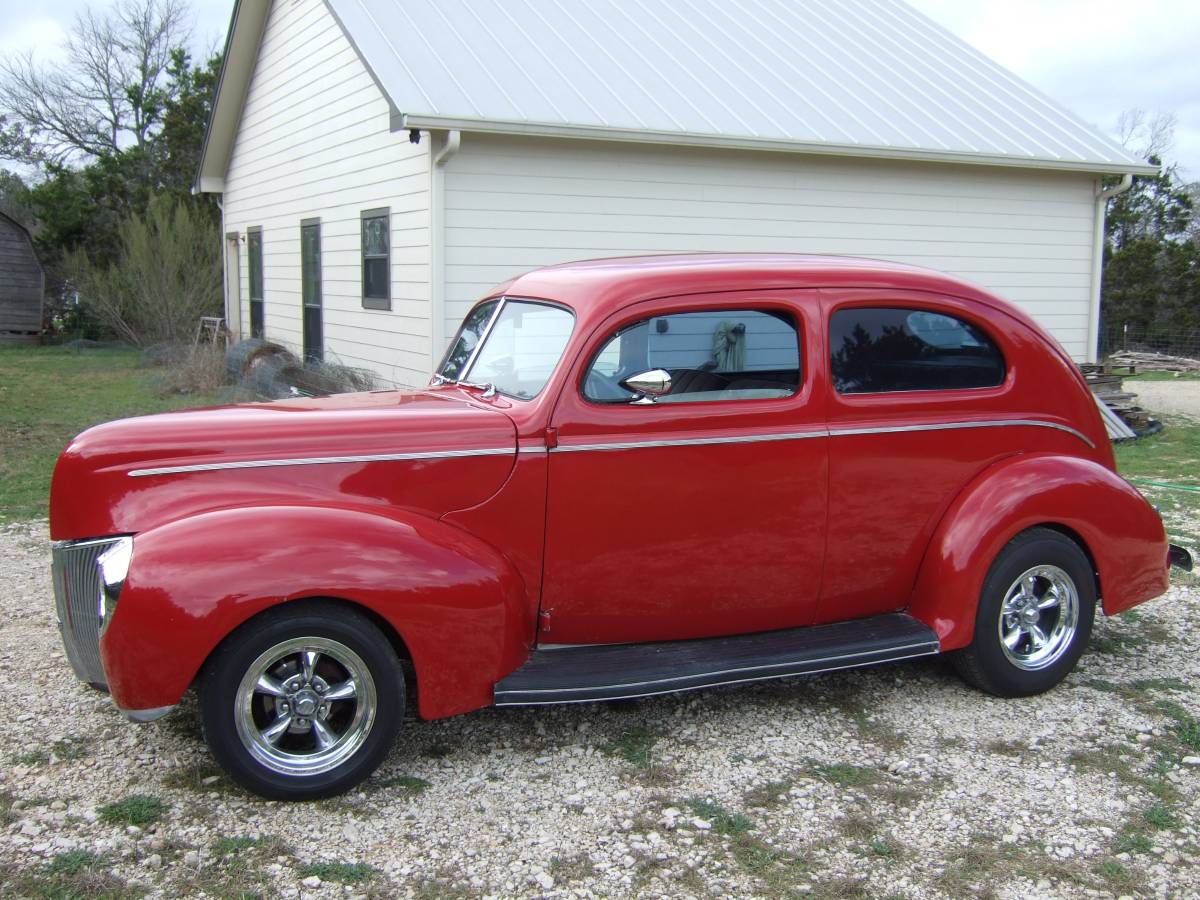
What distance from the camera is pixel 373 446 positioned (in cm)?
390

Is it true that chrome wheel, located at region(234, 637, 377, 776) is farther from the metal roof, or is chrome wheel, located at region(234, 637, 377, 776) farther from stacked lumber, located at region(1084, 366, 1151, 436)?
stacked lumber, located at region(1084, 366, 1151, 436)

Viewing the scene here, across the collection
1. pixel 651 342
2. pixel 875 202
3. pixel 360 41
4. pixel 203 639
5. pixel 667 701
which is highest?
pixel 360 41

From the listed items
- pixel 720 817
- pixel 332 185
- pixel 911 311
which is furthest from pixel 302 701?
pixel 332 185

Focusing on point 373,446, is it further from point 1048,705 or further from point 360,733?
point 1048,705

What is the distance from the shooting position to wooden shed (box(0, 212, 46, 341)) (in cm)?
2414

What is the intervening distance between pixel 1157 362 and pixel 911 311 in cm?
2044

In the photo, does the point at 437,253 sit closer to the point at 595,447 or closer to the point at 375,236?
the point at 375,236

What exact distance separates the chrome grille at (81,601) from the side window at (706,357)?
1915 millimetres

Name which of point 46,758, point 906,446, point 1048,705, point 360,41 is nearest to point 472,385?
point 906,446

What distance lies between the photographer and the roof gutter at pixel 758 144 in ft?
30.6

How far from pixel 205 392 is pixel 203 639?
40.1 ft

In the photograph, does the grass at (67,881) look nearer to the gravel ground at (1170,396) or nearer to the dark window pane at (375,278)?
the dark window pane at (375,278)

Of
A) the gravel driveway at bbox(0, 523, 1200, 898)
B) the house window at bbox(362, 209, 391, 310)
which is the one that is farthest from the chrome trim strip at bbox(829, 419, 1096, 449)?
the house window at bbox(362, 209, 391, 310)

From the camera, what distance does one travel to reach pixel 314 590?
3.54m
